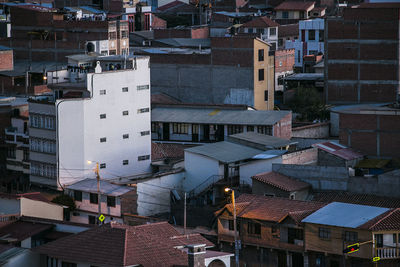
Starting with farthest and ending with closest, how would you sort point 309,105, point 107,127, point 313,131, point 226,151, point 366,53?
point 309,105 → point 366,53 → point 313,131 → point 107,127 → point 226,151

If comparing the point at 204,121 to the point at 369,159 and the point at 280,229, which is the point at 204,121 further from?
the point at 280,229

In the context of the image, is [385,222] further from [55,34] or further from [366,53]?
[55,34]

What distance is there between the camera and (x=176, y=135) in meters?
83.1

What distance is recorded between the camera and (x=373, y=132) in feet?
249

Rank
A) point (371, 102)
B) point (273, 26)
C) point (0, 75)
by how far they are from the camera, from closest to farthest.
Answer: point (371, 102) < point (0, 75) < point (273, 26)

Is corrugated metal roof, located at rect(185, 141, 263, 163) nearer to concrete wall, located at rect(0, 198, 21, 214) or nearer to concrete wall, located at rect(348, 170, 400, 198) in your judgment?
concrete wall, located at rect(348, 170, 400, 198)

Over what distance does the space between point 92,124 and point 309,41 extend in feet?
168

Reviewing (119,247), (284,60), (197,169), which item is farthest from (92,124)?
(284,60)

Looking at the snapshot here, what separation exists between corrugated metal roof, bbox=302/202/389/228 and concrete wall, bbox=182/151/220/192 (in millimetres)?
11992

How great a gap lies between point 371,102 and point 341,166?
2142 cm

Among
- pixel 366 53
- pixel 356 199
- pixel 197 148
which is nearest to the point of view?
pixel 356 199

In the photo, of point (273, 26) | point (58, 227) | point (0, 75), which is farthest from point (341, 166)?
point (273, 26)

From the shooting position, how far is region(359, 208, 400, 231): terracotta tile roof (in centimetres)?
5631

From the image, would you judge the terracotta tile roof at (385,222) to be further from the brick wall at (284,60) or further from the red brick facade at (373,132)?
the brick wall at (284,60)
